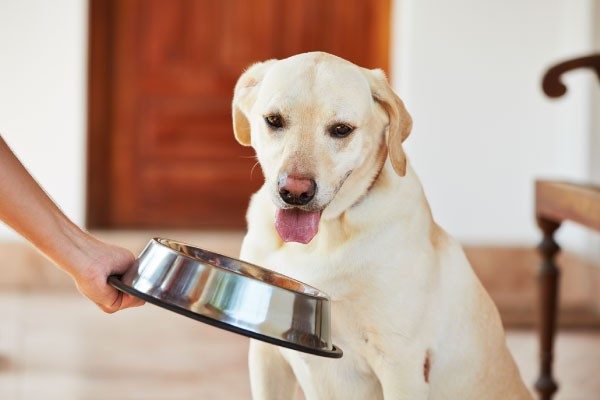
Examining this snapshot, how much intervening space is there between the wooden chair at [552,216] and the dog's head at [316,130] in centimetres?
100

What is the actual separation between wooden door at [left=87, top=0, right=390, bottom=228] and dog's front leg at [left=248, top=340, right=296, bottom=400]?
10.7ft

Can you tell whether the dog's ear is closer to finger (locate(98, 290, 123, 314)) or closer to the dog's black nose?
the dog's black nose

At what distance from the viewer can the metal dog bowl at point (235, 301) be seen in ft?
5.17

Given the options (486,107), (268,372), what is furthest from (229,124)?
(268,372)

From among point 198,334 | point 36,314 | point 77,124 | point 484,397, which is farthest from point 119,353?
point 484,397

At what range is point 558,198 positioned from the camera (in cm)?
293

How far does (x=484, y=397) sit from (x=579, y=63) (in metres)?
1.26

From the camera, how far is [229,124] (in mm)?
5320

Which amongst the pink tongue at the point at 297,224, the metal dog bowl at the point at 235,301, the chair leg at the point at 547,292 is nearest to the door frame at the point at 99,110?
the chair leg at the point at 547,292

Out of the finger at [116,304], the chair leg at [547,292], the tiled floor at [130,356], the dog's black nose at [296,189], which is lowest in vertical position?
the tiled floor at [130,356]

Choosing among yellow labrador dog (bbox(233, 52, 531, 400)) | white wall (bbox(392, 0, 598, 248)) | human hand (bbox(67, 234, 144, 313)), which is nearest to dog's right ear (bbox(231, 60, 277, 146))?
yellow labrador dog (bbox(233, 52, 531, 400))

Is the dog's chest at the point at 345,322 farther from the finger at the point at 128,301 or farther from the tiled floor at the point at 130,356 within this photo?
the tiled floor at the point at 130,356

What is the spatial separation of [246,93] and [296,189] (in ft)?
0.92

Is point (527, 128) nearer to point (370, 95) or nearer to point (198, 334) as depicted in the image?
point (198, 334)
